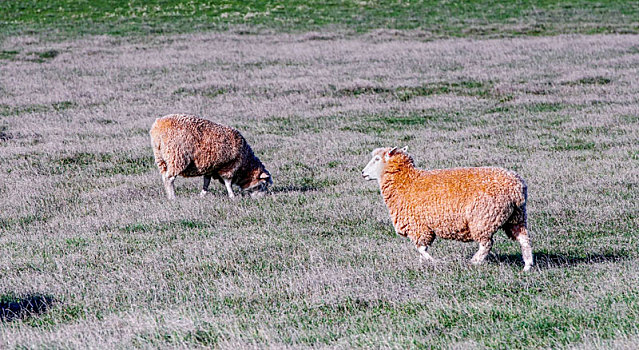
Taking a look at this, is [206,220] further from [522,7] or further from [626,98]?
[522,7]

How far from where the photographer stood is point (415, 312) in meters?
7.39

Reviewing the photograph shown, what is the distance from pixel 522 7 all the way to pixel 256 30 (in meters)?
17.3

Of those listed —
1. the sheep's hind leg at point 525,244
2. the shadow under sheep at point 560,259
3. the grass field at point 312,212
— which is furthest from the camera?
the shadow under sheep at point 560,259

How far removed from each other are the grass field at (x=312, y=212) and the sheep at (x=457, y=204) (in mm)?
326

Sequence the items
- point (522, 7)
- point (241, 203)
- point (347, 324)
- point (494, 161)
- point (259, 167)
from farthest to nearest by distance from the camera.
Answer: point (522, 7), point (494, 161), point (259, 167), point (241, 203), point (347, 324)

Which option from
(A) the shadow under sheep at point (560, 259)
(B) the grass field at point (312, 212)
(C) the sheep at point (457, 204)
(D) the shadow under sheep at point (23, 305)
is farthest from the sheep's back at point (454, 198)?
(D) the shadow under sheep at point (23, 305)

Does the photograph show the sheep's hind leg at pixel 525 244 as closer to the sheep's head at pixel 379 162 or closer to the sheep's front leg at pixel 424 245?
the sheep's front leg at pixel 424 245

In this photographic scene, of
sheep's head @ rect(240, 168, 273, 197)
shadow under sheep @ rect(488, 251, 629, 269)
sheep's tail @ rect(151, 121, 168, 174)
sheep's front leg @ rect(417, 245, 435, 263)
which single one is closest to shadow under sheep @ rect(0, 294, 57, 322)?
sheep's front leg @ rect(417, 245, 435, 263)

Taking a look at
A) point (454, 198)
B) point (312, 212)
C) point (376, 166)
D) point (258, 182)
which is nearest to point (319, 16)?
point (258, 182)

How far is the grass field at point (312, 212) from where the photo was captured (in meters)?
7.12

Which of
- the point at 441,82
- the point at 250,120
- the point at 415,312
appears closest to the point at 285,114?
the point at 250,120

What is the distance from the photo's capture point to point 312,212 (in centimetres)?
1177

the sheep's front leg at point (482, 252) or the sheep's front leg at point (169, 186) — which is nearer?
the sheep's front leg at point (482, 252)

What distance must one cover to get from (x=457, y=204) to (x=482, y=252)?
590mm
